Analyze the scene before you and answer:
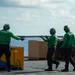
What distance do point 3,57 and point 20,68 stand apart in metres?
0.96

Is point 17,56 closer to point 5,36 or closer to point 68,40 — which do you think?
point 5,36

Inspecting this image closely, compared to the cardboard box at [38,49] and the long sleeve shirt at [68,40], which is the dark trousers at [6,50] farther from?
the cardboard box at [38,49]

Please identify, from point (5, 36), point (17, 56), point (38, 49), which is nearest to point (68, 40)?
point (17, 56)

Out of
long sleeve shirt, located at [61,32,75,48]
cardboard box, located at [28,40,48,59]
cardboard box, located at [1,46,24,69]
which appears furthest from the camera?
cardboard box, located at [28,40,48,59]

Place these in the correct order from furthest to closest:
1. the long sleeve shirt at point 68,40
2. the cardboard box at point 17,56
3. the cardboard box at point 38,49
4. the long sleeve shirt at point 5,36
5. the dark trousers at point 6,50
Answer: the cardboard box at point 38,49 < the cardboard box at point 17,56 < the long sleeve shirt at point 68,40 < the dark trousers at point 6,50 < the long sleeve shirt at point 5,36

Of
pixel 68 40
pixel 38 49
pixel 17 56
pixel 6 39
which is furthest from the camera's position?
pixel 38 49

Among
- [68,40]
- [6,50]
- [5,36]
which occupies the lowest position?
[6,50]

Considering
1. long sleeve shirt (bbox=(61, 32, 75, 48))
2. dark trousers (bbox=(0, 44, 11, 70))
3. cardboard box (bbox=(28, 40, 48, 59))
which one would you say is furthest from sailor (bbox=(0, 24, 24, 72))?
cardboard box (bbox=(28, 40, 48, 59))

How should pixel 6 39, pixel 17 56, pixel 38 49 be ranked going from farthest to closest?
pixel 38 49 < pixel 17 56 < pixel 6 39

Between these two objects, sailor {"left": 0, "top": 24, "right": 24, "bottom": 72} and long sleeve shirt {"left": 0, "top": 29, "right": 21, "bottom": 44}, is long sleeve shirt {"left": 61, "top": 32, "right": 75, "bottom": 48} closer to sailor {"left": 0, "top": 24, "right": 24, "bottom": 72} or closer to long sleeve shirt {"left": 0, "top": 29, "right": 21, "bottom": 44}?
sailor {"left": 0, "top": 24, "right": 24, "bottom": 72}

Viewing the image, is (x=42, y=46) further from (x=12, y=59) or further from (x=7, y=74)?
(x=7, y=74)

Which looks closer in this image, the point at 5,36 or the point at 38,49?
the point at 5,36

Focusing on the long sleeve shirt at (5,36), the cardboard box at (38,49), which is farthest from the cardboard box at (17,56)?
the cardboard box at (38,49)

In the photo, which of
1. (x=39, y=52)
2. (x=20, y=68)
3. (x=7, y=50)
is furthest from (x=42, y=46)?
(x=7, y=50)
